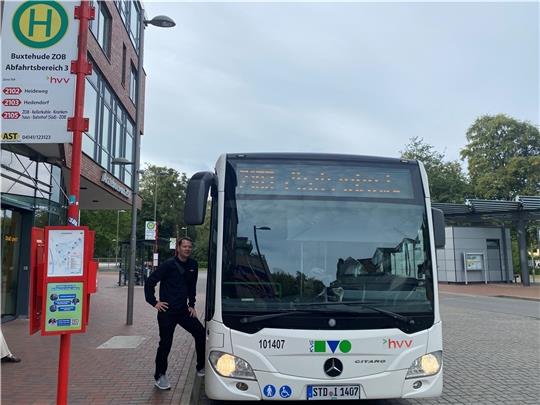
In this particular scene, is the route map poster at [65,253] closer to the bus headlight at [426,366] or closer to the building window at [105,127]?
the bus headlight at [426,366]

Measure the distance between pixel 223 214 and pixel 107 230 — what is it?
2590 inches

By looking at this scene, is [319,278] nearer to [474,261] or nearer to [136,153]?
[136,153]

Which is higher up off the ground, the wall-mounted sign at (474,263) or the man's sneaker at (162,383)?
the wall-mounted sign at (474,263)

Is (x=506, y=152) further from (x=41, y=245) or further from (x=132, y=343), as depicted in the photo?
(x=41, y=245)

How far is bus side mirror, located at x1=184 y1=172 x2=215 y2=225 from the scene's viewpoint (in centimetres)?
505

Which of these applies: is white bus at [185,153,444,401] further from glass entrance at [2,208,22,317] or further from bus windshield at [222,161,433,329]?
glass entrance at [2,208,22,317]

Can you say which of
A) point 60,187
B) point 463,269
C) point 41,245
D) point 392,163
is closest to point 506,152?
point 463,269

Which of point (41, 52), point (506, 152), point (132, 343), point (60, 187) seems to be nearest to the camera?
point (41, 52)

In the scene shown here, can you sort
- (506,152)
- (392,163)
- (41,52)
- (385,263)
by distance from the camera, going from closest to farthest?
(41,52) < (385,263) < (392,163) < (506,152)

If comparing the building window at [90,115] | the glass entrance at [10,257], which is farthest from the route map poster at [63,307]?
the building window at [90,115]

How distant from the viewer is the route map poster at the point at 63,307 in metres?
4.43

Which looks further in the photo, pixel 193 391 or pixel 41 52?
pixel 193 391

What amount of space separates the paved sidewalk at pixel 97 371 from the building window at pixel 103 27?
987 centimetres

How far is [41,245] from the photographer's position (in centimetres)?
452
